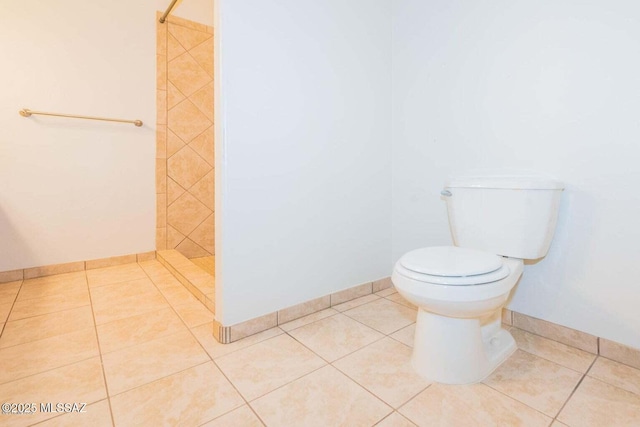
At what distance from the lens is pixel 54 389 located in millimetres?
925

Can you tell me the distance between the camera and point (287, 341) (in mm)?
1234

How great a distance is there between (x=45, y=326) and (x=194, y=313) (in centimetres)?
61

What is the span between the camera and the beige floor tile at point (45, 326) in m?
1.22

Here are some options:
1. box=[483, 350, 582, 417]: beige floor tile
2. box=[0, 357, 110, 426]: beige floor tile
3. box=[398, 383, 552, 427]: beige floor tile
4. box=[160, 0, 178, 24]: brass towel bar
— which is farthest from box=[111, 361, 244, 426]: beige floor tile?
box=[160, 0, 178, 24]: brass towel bar

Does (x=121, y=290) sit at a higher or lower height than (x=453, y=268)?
lower

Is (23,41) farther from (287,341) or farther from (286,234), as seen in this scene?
(287,341)

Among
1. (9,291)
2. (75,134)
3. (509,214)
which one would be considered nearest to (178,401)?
(509,214)

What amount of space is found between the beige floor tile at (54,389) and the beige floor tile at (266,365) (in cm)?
38

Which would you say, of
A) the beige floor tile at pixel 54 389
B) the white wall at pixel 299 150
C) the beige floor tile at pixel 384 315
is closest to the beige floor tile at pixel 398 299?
the beige floor tile at pixel 384 315

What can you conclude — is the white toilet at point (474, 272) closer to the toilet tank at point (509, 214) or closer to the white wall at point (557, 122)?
the toilet tank at point (509, 214)

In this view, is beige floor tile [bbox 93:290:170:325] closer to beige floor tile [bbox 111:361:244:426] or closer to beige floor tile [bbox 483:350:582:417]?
beige floor tile [bbox 111:361:244:426]

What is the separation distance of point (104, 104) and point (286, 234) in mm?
1784

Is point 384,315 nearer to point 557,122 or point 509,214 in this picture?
point 509,214

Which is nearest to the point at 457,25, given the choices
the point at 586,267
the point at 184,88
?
the point at 586,267
